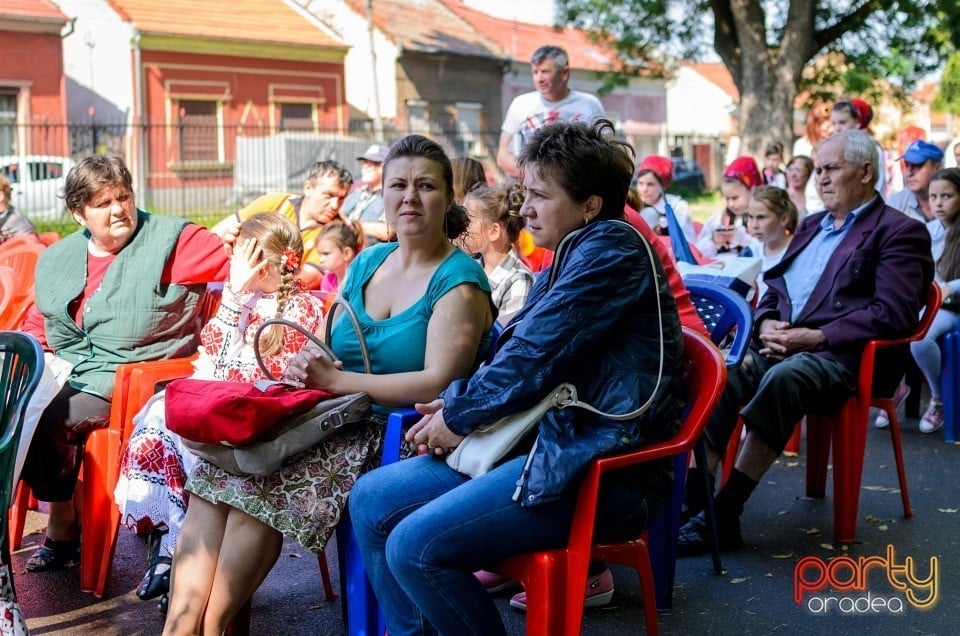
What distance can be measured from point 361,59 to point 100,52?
359 inches

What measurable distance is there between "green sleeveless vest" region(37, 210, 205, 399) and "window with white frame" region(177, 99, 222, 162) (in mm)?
17701

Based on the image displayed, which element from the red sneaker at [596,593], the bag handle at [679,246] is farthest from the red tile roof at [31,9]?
the red sneaker at [596,593]

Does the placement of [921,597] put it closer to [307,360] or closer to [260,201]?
[307,360]

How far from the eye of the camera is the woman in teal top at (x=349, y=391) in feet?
10.3

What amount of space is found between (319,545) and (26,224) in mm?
5483

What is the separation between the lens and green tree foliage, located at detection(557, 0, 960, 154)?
1938 cm

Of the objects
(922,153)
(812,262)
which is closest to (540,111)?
(922,153)

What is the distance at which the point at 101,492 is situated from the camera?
13.2ft

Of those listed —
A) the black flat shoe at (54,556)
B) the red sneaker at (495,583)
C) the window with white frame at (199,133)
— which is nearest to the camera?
the red sneaker at (495,583)

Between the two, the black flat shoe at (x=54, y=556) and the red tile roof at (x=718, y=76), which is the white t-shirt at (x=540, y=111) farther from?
the red tile roof at (x=718, y=76)

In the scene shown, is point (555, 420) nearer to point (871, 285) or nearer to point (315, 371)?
point (315, 371)

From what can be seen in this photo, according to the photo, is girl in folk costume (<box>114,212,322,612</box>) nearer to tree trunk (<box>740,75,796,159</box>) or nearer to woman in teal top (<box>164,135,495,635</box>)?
woman in teal top (<box>164,135,495,635</box>)

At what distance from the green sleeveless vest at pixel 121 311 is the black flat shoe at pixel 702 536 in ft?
6.81

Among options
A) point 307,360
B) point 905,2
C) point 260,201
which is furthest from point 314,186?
point 905,2
